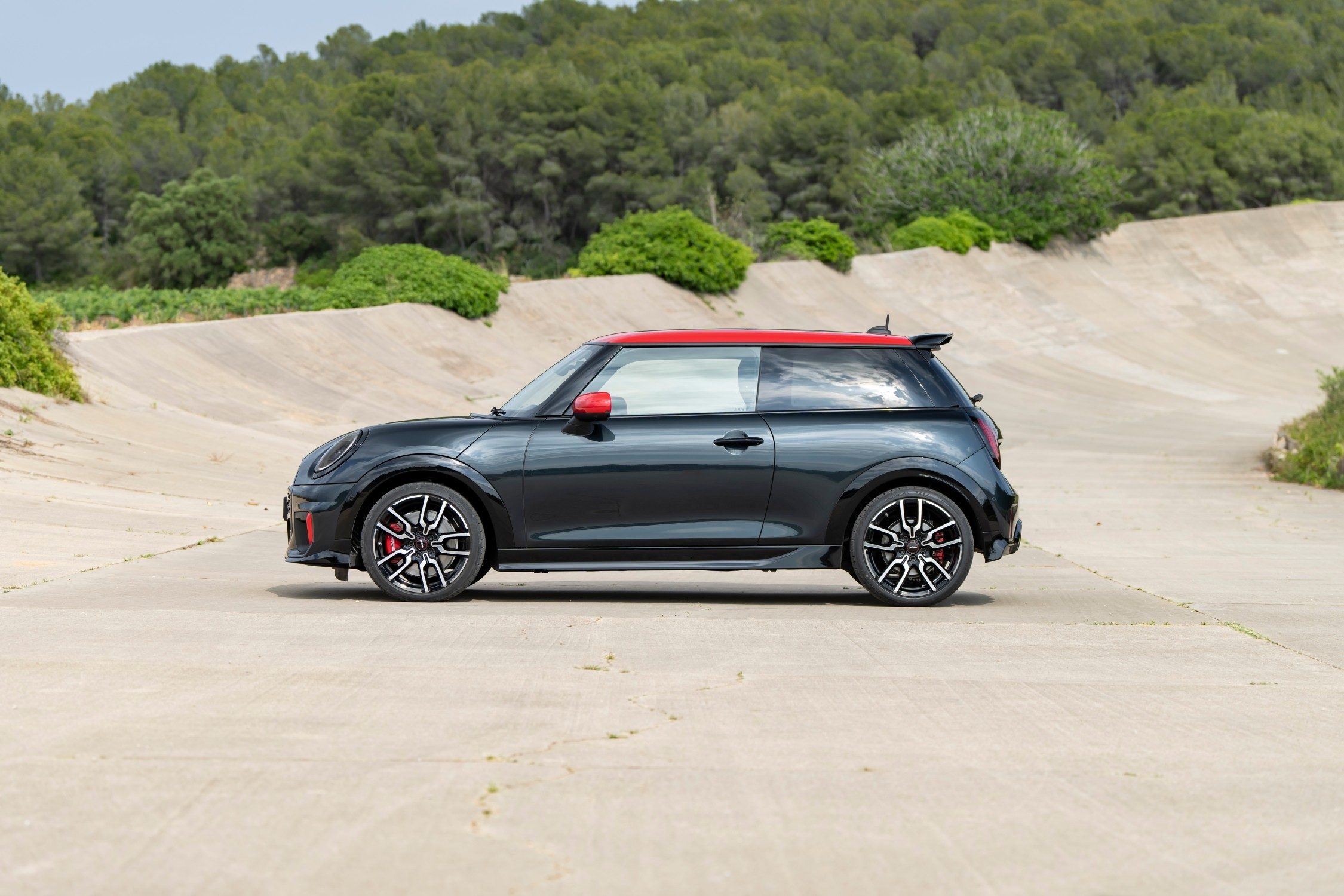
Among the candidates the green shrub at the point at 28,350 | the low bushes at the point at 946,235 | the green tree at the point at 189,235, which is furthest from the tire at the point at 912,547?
the green tree at the point at 189,235

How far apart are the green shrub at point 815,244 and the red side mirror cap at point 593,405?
144ft

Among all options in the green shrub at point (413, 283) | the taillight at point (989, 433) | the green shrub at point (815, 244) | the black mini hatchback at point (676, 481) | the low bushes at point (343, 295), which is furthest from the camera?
the green shrub at point (815, 244)

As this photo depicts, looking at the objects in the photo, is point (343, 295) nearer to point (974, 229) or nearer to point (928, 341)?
point (928, 341)

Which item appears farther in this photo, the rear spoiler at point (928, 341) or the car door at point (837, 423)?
the rear spoiler at point (928, 341)

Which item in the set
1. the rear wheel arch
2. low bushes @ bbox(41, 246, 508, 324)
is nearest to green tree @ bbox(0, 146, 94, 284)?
low bushes @ bbox(41, 246, 508, 324)

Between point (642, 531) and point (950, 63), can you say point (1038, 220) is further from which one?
point (950, 63)

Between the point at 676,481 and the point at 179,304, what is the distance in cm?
2654

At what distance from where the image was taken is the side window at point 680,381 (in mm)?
9750

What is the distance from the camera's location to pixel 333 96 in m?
110

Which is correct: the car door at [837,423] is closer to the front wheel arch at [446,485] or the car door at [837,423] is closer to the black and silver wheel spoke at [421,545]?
the front wheel arch at [446,485]

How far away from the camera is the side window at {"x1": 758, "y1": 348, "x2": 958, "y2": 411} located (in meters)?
9.81

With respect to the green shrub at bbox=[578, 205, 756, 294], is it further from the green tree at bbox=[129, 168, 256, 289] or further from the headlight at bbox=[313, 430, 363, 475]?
the green tree at bbox=[129, 168, 256, 289]

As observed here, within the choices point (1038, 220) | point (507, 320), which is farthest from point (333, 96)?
point (507, 320)

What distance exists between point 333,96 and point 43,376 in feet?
306
